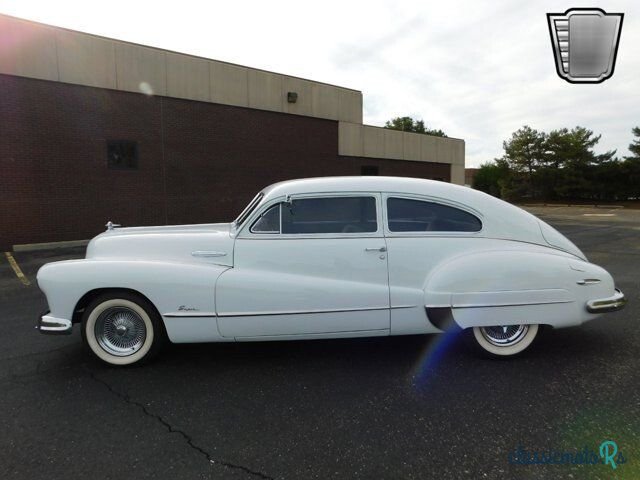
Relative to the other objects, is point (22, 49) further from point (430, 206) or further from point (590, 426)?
point (590, 426)

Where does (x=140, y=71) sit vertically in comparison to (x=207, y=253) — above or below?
above

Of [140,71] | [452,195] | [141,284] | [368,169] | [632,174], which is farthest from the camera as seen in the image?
[632,174]

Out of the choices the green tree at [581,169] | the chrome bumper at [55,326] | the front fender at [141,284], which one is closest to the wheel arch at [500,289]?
Answer: the front fender at [141,284]

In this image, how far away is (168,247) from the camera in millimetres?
3672

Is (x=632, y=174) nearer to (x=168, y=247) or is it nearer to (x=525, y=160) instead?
(x=525, y=160)

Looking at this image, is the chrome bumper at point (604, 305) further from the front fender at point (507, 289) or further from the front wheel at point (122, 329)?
the front wheel at point (122, 329)

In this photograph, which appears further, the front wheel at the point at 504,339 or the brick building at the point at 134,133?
the brick building at the point at 134,133

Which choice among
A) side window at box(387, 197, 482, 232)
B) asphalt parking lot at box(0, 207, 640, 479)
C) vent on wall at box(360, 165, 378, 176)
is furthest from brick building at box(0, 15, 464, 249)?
side window at box(387, 197, 482, 232)

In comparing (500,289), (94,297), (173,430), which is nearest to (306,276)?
(173,430)

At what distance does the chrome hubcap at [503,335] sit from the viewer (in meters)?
3.69

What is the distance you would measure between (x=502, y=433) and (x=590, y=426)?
609mm

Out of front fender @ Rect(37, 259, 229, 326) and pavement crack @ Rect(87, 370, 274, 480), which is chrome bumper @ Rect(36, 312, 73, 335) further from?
pavement crack @ Rect(87, 370, 274, 480)

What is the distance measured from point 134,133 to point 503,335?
43.2 ft

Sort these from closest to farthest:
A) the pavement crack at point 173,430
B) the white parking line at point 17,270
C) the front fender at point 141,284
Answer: the pavement crack at point 173,430, the front fender at point 141,284, the white parking line at point 17,270
